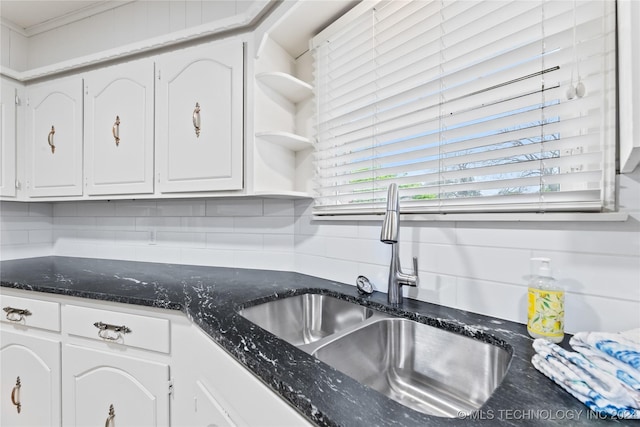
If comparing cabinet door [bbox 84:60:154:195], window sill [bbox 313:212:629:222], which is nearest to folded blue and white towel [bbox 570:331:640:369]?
window sill [bbox 313:212:629:222]

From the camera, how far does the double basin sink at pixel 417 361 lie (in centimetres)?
77

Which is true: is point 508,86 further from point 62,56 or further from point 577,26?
point 62,56

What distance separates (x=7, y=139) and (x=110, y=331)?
1687 mm

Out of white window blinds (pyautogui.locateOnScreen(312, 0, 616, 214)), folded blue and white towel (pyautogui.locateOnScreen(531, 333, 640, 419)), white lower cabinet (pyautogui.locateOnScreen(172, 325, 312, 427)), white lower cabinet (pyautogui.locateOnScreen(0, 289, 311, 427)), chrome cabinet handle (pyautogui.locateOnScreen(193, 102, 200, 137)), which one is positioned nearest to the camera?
folded blue and white towel (pyautogui.locateOnScreen(531, 333, 640, 419))

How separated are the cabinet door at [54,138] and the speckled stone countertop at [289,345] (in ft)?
1.76

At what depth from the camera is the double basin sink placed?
769mm

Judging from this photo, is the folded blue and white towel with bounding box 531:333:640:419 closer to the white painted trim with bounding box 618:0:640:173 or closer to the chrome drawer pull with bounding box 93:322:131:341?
the white painted trim with bounding box 618:0:640:173

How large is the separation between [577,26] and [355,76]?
765 millimetres

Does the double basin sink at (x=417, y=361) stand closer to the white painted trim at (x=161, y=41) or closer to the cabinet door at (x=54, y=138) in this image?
the white painted trim at (x=161, y=41)

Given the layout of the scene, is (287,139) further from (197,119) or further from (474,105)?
(474,105)

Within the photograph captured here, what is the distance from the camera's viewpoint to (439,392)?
2.72ft

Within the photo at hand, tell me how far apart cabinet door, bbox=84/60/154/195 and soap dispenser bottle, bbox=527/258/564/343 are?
1.76 meters

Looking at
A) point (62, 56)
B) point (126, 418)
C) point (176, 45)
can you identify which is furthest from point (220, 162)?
point (62, 56)

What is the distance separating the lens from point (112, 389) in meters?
1.24
